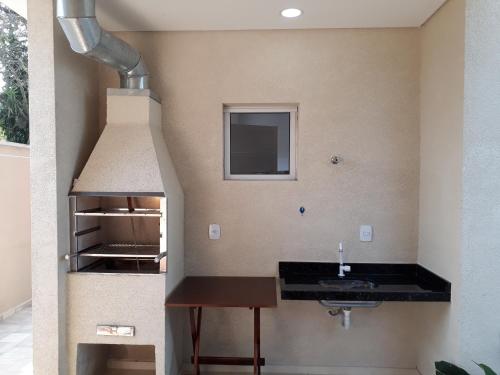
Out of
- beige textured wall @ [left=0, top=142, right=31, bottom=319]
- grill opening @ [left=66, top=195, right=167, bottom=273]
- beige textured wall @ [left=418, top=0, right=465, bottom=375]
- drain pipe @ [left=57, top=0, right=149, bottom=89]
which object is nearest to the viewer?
drain pipe @ [left=57, top=0, right=149, bottom=89]

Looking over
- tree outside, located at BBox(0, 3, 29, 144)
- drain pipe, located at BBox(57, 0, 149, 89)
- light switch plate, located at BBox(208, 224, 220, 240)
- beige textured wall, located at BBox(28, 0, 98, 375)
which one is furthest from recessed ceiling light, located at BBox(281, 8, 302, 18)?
tree outside, located at BBox(0, 3, 29, 144)

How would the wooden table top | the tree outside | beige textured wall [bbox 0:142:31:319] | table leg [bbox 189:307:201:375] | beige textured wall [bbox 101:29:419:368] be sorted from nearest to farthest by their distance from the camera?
the wooden table top, table leg [bbox 189:307:201:375], beige textured wall [bbox 101:29:419:368], beige textured wall [bbox 0:142:31:319], the tree outside

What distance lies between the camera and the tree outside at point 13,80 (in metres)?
5.33

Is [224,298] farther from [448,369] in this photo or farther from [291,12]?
[291,12]

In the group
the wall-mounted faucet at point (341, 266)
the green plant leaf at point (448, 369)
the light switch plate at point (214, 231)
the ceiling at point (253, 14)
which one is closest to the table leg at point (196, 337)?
the light switch plate at point (214, 231)

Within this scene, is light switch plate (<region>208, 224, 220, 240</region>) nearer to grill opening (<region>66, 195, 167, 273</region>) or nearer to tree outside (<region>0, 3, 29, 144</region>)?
grill opening (<region>66, 195, 167, 273</region>)

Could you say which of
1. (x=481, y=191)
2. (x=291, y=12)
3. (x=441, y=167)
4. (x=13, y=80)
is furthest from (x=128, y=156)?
(x=13, y=80)

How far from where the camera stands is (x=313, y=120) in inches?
111

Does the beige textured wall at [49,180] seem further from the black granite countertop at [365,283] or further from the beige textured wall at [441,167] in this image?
the beige textured wall at [441,167]

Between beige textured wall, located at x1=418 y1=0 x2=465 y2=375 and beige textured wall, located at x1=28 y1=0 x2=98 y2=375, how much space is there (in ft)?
8.24

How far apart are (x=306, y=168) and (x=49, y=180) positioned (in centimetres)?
182

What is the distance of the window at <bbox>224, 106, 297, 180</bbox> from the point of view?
2.95 m

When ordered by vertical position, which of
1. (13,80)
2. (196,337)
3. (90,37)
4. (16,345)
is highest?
(13,80)

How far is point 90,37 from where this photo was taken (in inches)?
83.1
